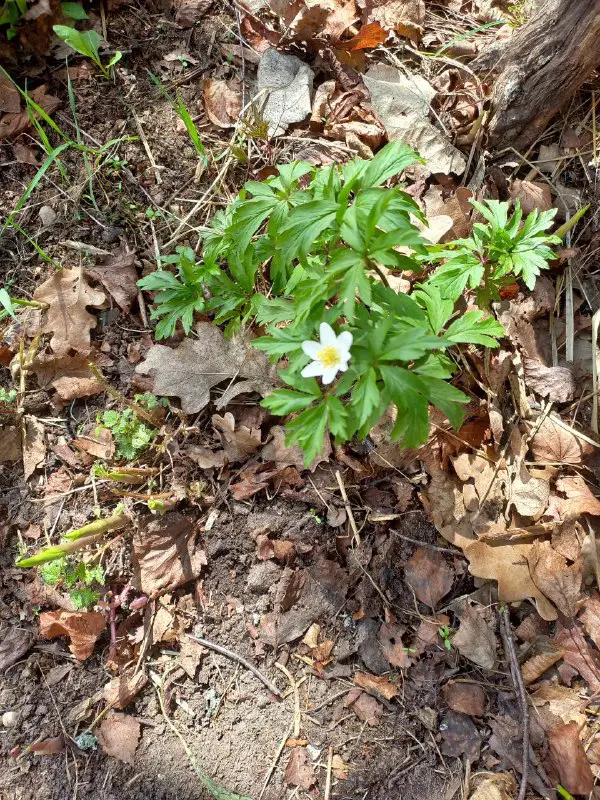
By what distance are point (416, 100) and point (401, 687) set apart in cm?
293

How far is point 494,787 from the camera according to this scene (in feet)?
7.37

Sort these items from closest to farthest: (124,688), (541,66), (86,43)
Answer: (124,688) → (541,66) → (86,43)

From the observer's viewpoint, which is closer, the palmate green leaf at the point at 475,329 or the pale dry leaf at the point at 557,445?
the palmate green leaf at the point at 475,329

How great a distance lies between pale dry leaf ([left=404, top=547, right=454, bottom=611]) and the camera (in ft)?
8.26

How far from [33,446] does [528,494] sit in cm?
241

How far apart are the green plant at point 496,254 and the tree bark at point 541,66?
665 millimetres

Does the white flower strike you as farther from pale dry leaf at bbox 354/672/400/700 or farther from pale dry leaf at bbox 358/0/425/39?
pale dry leaf at bbox 358/0/425/39

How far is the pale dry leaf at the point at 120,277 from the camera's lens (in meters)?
2.94

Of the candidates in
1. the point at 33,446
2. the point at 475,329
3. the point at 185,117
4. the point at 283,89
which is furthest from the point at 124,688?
the point at 283,89

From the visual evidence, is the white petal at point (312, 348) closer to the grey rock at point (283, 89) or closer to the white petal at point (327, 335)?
the white petal at point (327, 335)

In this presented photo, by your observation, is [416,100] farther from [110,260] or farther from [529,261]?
[110,260]

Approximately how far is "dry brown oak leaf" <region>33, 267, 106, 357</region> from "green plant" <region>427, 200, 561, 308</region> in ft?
5.72

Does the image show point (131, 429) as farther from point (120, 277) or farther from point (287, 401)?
point (287, 401)

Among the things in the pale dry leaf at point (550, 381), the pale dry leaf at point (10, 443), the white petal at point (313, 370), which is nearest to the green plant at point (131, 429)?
the pale dry leaf at point (10, 443)
